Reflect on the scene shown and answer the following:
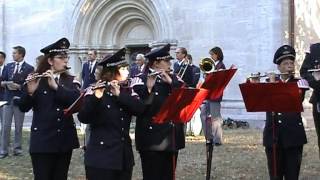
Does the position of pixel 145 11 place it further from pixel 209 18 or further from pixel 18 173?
pixel 18 173

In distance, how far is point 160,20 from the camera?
19000mm

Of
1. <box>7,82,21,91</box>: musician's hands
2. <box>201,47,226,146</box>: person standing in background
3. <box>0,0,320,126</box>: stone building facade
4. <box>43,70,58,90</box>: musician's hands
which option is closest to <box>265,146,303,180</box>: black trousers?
<box>43,70,58,90</box>: musician's hands

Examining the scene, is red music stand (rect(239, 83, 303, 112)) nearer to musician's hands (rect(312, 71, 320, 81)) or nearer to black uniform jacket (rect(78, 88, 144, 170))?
musician's hands (rect(312, 71, 320, 81))

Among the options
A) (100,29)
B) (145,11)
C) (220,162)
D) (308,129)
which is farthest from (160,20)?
(220,162)

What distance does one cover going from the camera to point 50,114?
6.44 metres

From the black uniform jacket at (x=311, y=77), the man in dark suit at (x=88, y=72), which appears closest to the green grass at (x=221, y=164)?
the black uniform jacket at (x=311, y=77)

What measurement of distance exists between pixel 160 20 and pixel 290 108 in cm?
1288

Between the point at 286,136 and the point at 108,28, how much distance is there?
14.9m

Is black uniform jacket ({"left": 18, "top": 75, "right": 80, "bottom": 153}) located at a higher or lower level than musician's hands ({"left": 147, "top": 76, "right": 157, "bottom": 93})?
lower

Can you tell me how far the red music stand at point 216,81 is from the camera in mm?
6410

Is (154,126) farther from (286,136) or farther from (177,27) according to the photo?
(177,27)

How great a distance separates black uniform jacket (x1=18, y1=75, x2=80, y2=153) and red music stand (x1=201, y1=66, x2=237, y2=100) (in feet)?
4.65

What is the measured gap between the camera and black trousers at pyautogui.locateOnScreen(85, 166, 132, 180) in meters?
5.71

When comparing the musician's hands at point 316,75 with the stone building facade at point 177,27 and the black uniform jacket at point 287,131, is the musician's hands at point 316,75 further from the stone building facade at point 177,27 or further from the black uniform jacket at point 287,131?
the stone building facade at point 177,27
